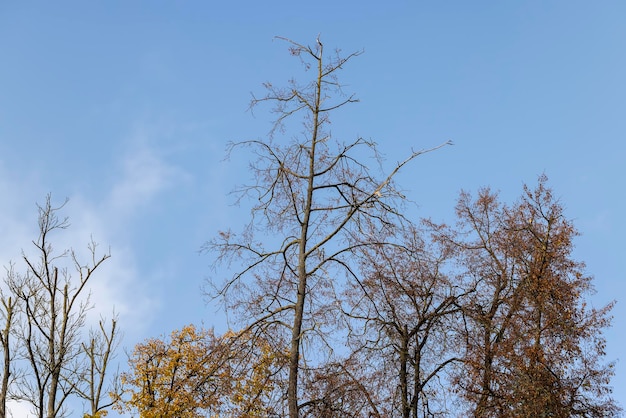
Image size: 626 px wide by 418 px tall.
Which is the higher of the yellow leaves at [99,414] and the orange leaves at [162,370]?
the orange leaves at [162,370]

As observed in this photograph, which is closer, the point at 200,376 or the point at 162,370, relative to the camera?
the point at 200,376

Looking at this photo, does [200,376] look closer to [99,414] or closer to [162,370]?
[99,414]

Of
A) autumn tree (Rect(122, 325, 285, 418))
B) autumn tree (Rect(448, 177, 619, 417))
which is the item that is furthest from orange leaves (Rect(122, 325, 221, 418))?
autumn tree (Rect(448, 177, 619, 417))

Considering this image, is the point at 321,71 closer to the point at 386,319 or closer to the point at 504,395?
the point at 386,319

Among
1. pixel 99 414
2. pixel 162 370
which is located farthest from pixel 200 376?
pixel 162 370

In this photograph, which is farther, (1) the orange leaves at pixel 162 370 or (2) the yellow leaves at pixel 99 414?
(1) the orange leaves at pixel 162 370

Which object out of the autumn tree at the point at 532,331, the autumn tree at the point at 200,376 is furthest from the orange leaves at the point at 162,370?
the autumn tree at the point at 532,331

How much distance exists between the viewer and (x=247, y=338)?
1086cm

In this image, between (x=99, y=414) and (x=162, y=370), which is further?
(x=162, y=370)

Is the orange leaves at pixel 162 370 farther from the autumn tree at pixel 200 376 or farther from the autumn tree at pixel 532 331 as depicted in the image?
the autumn tree at pixel 532 331

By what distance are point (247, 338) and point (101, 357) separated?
6.77m

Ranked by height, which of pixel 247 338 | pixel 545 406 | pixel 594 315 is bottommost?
pixel 247 338

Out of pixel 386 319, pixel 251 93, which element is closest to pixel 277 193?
pixel 251 93

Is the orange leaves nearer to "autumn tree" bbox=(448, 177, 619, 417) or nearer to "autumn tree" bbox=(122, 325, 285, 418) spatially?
"autumn tree" bbox=(122, 325, 285, 418)
